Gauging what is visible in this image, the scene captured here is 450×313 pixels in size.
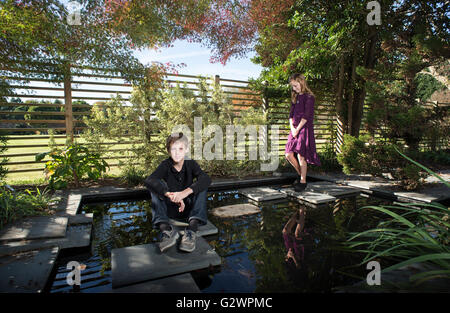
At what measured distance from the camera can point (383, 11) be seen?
5.32 metres

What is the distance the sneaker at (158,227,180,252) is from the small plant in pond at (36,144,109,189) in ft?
10.7

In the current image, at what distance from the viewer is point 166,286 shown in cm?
172

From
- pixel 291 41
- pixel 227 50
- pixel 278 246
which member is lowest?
pixel 278 246

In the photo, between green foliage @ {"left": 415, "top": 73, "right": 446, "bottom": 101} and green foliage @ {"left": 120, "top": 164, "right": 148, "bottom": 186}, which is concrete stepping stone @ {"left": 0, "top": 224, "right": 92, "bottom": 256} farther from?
green foliage @ {"left": 415, "top": 73, "right": 446, "bottom": 101}

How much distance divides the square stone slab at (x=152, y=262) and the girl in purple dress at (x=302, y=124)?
2752mm

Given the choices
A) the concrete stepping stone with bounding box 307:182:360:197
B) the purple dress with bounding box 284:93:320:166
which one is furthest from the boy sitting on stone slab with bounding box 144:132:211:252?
the concrete stepping stone with bounding box 307:182:360:197

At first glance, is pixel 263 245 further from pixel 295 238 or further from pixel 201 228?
pixel 201 228

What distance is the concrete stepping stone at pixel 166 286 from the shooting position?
1668 millimetres

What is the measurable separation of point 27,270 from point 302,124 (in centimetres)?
405

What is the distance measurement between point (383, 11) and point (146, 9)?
17.0ft

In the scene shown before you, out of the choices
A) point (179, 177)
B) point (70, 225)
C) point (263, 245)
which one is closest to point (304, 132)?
point (263, 245)
